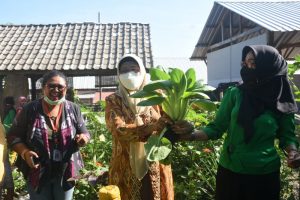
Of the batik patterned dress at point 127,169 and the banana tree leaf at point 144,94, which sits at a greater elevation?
the banana tree leaf at point 144,94

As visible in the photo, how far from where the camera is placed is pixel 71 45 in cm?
1027

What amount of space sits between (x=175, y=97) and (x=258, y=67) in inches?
20.4

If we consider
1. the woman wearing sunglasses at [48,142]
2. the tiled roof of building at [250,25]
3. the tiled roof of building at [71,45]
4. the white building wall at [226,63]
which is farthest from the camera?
the white building wall at [226,63]

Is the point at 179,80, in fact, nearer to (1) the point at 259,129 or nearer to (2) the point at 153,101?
(2) the point at 153,101

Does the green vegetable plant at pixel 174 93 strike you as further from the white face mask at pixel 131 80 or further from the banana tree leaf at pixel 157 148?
the white face mask at pixel 131 80

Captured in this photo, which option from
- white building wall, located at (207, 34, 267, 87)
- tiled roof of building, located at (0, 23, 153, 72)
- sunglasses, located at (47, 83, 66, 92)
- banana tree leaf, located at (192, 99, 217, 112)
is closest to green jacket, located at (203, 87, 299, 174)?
banana tree leaf, located at (192, 99, 217, 112)

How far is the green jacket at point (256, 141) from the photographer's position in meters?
2.13

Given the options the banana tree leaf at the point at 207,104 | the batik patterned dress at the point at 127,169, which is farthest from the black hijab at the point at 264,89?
the batik patterned dress at the point at 127,169

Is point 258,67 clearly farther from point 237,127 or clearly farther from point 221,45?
point 221,45

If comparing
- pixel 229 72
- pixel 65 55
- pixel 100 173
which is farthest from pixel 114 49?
pixel 100 173

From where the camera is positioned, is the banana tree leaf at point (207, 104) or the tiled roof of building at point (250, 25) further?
the tiled roof of building at point (250, 25)

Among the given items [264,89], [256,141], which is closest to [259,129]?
[256,141]

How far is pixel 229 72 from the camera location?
44.5ft

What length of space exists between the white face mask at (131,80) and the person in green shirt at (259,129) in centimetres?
57
